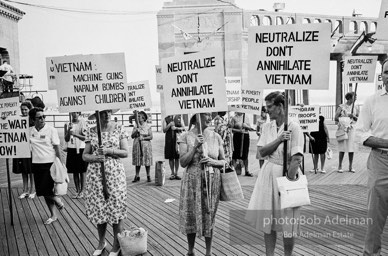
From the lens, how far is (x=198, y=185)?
4.38 metres

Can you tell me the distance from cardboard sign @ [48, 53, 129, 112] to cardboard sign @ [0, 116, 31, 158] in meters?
1.20

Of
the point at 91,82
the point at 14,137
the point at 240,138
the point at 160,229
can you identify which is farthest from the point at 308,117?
the point at 14,137

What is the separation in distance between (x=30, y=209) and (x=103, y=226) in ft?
9.78

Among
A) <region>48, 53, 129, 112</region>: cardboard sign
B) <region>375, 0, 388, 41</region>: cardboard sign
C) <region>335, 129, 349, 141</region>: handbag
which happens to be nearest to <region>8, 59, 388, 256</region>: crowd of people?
<region>48, 53, 129, 112</region>: cardboard sign

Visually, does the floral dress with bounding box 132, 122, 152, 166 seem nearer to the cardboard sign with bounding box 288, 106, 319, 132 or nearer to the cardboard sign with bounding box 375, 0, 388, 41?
the cardboard sign with bounding box 288, 106, 319, 132

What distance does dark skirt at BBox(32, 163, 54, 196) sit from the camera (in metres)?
6.24

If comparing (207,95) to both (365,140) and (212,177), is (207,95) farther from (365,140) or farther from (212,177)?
(365,140)

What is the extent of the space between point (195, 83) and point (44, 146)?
329cm

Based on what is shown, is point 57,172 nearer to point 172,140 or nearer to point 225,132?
point 172,140

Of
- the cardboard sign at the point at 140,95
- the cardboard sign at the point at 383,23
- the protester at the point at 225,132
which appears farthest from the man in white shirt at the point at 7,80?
the cardboard sign at the point at 383,23

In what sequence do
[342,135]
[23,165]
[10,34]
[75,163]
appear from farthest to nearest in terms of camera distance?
[10,34], [342,135], [23,165], [75,163]

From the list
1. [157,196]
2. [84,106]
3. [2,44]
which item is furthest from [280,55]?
[2,44]

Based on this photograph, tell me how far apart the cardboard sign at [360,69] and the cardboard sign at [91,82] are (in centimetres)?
590

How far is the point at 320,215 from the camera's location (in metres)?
6.32
